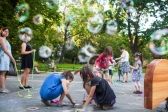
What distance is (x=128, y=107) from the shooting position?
31.6 feet

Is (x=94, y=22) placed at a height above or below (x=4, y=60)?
above

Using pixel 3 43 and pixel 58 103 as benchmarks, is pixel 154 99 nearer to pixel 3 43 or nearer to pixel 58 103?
pixel 58 103

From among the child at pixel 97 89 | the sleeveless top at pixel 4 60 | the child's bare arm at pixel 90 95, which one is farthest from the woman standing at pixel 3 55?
the child's bare arm at pixel 90 95

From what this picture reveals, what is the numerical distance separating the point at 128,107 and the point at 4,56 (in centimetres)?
375

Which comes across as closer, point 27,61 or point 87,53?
point 27,61

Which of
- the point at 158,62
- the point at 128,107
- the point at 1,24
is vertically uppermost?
the point at 1,24

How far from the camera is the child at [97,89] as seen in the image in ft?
29.2

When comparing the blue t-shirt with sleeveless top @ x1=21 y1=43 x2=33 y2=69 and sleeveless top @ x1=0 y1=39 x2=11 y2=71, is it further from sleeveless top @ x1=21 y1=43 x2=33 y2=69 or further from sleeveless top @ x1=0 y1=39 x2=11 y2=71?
sleeveless top @ x1=21 y1=43 x2=33 y2=69

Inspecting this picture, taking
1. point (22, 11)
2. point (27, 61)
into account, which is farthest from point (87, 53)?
point (27, 61)

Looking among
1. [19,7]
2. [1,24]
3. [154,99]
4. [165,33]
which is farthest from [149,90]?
[165,33]

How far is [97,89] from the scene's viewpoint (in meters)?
9.29

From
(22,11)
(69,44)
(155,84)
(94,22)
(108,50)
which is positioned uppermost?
(69,44)

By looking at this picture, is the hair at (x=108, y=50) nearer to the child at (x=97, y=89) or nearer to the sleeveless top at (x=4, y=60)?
the sleeveless top at (x=4, y=60)

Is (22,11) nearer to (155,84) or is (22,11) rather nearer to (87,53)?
(87,53)
